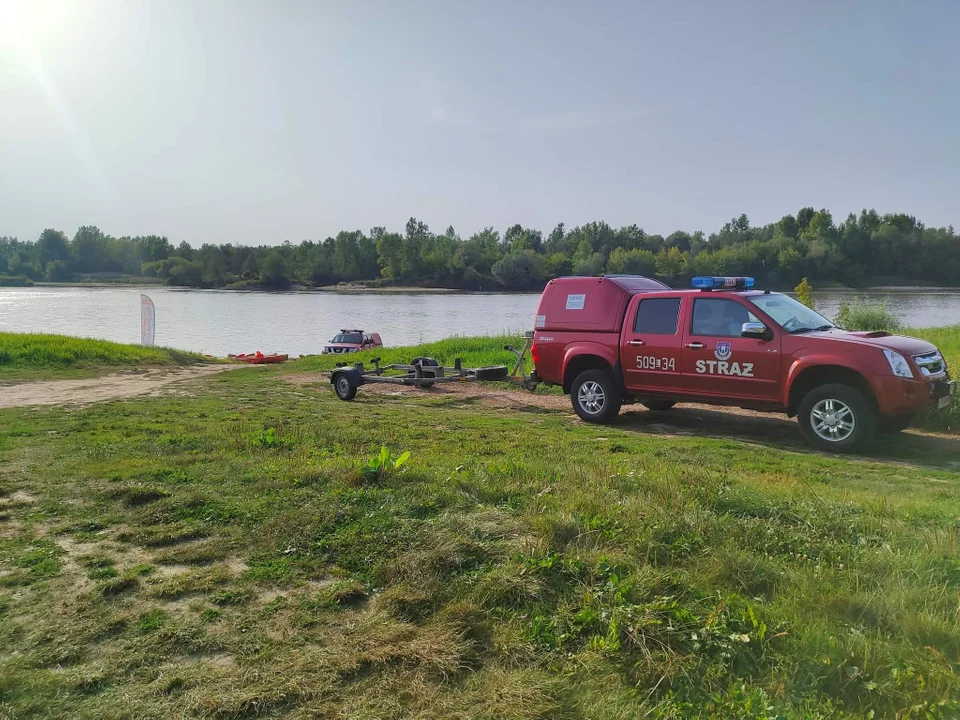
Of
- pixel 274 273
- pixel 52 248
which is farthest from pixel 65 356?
pixel 52 248

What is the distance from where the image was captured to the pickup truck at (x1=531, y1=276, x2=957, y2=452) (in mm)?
8477

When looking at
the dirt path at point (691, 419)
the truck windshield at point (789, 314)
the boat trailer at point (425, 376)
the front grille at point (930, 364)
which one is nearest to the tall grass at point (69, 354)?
the dirt path at point (691, 419)

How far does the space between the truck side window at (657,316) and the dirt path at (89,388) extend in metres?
9.57

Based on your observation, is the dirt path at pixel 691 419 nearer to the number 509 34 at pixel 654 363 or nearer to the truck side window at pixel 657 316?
the number 509 34 at pixel 654 363

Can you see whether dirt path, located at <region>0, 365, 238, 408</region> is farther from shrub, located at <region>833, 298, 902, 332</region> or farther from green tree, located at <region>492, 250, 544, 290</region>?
green tree, located at <region>492, 250, 544, 290</region>

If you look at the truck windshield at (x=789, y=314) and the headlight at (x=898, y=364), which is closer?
the headlight at (x=898, y=364)

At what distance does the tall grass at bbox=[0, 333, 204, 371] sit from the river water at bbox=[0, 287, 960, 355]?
631 inches

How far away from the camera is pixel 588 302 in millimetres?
11258

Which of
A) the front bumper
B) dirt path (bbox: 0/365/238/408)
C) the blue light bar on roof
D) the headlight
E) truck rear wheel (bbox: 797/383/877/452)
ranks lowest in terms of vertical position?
→ dirt path (bbox: 0/365/238/408)

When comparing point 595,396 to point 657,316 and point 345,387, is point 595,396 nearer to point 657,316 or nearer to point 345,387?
point 657,316

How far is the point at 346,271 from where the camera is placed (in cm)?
12462

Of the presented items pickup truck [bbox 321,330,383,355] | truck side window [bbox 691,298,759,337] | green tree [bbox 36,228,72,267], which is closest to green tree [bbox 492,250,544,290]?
pickup truck [bbox 321,330,383,355]

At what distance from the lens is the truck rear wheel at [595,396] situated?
1084cm

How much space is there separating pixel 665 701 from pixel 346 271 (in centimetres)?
12541
